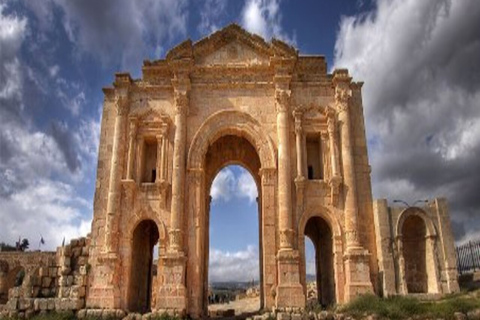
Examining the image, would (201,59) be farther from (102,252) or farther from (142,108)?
(102,252)

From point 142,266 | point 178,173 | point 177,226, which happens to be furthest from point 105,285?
point 178,173

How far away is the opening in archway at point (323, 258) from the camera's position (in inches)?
725

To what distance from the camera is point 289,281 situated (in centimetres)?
1592

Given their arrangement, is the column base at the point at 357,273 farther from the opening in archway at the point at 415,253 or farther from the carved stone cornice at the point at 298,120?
the carved stone cornice at the point at 298,120

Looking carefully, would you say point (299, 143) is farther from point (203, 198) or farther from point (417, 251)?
point (417, 251)

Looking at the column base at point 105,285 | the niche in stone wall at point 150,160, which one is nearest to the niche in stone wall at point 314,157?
the niche in stone wall at point 150,160

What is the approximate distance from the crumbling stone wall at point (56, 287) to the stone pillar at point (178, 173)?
141 inches

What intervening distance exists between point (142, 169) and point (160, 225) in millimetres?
2686

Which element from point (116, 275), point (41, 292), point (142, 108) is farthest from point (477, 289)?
point (41, 292)

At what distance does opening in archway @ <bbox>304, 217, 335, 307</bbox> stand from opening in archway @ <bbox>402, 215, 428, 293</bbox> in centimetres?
294

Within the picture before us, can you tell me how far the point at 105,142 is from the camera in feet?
60.3

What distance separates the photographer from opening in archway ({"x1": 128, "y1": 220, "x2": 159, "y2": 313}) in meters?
17.9

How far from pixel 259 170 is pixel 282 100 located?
9.91ft

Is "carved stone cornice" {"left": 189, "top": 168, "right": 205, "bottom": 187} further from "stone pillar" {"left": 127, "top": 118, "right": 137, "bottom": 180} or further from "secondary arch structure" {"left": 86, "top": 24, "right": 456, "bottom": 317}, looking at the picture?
"stone pillar" {"left": 127, "top": 118, "right": 137, "bottom": 180}
